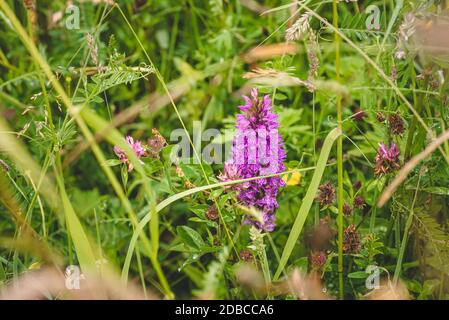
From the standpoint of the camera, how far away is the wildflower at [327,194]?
130 cm

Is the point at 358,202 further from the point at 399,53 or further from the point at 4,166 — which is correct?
the point at 4,166

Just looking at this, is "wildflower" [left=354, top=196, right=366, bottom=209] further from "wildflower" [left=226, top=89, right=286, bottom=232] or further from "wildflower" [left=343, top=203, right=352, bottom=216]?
"wildflower" [left=226, top=89, right=286, bottom=232]

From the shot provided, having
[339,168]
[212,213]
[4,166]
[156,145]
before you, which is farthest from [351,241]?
[4,166]

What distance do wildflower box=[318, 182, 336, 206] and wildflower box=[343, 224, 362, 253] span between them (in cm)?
7

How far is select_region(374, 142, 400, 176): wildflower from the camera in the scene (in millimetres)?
1228

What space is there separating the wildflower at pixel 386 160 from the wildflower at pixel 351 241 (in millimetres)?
128

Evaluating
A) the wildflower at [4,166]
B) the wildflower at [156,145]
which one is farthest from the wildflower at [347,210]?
the wildflower at [4,166]

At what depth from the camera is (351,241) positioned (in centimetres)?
125

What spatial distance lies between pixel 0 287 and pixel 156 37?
1.15 m

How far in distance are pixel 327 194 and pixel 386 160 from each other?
0.15m

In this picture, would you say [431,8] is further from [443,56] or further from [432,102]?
[432,102]

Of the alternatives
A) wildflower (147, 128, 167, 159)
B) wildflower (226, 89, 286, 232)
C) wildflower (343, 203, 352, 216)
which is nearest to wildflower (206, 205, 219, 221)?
wildflower (226, 89, 286, 232)
